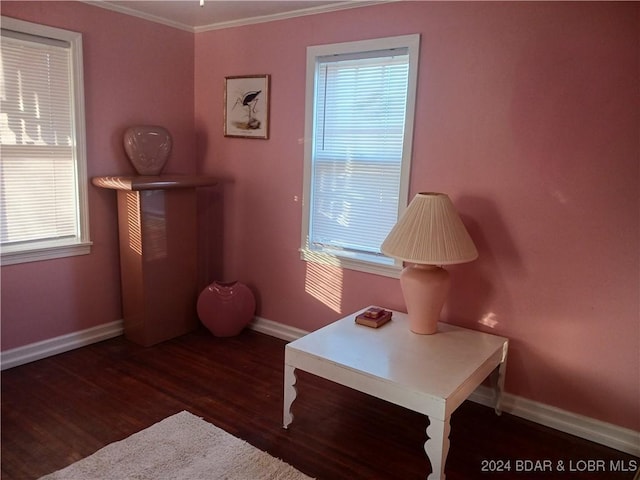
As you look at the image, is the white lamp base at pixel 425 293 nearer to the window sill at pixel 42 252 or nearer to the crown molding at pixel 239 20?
the crown molding at pixel 239 20

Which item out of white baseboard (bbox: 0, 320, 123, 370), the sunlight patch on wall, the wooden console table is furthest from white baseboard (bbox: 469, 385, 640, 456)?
white baseboard (bbox: 0, 320, 123, 370)

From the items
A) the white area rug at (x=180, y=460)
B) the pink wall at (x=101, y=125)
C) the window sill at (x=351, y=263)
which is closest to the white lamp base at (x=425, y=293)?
the window sill at (x=351, y=263)

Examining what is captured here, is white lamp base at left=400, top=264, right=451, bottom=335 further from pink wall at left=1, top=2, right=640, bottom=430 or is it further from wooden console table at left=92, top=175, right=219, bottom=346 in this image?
wooden console table at left=92, top=175, right=219, bottom=346

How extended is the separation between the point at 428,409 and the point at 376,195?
4.66 feet

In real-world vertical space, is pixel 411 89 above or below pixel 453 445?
above

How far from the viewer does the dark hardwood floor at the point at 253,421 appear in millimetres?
2156

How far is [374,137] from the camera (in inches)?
116

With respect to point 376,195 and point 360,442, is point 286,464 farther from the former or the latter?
point 376,195

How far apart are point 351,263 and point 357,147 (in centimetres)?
74

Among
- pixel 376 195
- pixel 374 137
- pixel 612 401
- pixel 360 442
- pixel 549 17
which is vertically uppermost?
pixel 549 17

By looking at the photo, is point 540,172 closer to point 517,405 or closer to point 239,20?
point 517,405

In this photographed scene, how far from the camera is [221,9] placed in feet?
10.4

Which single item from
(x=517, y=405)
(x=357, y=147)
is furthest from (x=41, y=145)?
(x=517, y=405)

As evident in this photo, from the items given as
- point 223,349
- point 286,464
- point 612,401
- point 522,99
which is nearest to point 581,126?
point 522,99
